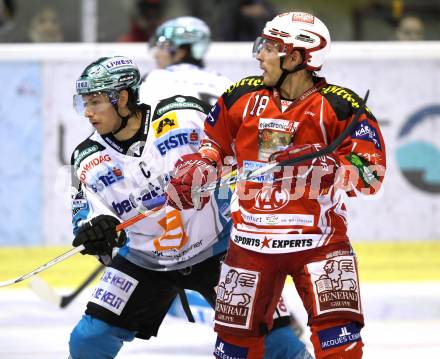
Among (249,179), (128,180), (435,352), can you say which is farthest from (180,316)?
(249,179)

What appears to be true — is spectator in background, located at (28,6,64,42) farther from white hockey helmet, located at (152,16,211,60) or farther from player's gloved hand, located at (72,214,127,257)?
player's gloved hand, located at (72,214,127,257)

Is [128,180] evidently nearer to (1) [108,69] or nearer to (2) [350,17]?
(1) [108,69]

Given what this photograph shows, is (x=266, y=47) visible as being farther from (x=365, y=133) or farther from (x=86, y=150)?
(x=86, y=150)

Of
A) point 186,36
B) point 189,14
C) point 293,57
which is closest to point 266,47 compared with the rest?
point 293,57

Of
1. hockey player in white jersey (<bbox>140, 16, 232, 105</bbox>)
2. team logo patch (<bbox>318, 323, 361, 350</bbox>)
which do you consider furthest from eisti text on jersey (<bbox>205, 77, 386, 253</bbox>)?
hockey player in white jersey (<bbox>140, 16, 232, 105</bbox>)

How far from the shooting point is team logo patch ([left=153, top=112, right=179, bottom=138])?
173 inches

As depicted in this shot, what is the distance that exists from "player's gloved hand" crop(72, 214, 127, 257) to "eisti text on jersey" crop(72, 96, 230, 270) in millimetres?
101

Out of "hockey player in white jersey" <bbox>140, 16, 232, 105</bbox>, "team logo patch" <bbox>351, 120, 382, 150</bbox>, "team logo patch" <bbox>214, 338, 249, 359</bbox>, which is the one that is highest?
"team logo patch" <bbox>351, 120, 382, 150</bbox>

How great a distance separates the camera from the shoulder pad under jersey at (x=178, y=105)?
176 inches

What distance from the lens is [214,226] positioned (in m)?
4.55

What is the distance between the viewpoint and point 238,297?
13.3 feet

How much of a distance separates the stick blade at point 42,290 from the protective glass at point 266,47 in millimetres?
1788

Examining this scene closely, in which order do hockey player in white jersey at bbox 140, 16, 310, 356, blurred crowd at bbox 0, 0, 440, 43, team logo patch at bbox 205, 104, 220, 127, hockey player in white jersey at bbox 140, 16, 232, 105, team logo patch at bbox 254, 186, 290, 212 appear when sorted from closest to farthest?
team logo patch at bbox 254, 186, 290, 212, team logo patch at bbox 205, 104, 220, 127, hockey player in white jersey at bbox 140, 16, 310, 356, hockey player in white jersey at bbox 140, 16, 232, 105, blurred crowd at bbox 0, 0, 440, 43

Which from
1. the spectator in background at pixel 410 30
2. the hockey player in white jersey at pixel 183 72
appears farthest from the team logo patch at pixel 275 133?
the spectator in background at pixel 410 30
